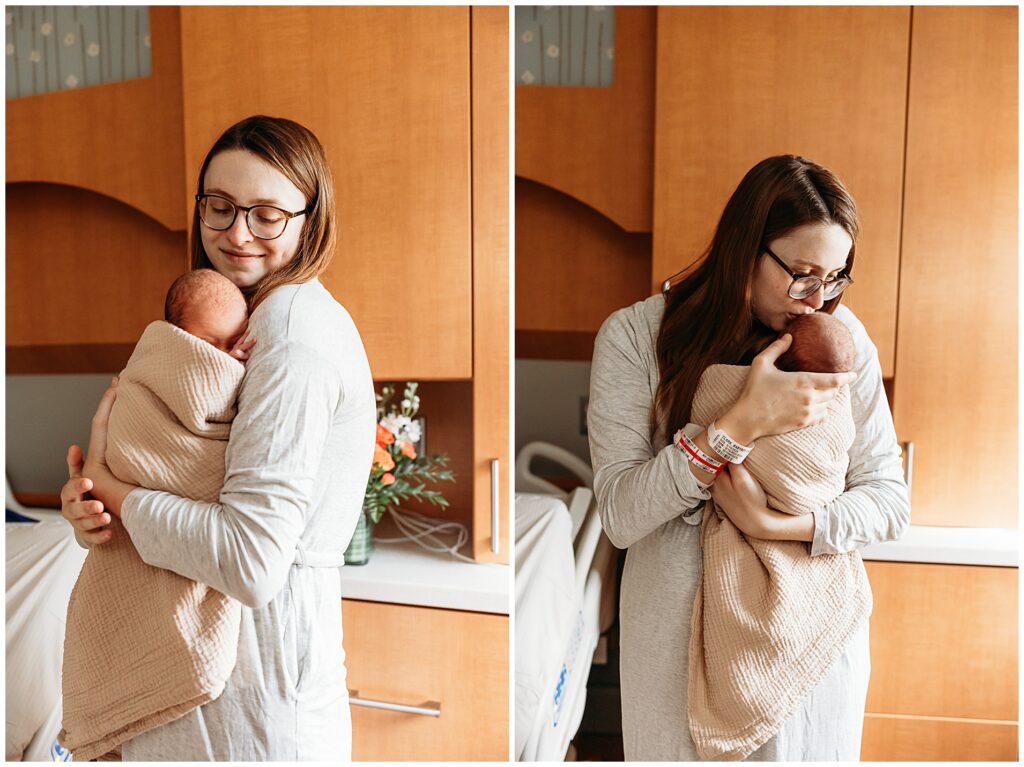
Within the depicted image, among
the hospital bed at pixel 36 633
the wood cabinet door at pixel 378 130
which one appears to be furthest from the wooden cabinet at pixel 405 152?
the hospital bed at pixel 36 633

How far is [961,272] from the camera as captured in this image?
57.6 inches

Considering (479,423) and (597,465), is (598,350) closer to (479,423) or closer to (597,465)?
(597,465)

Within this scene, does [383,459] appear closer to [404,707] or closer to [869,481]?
[404,707]

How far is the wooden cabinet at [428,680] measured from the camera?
4.37 ft

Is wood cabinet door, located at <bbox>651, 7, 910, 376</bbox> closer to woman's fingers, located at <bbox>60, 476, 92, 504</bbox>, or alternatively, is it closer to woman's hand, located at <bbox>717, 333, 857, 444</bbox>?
woman's hand, located at <bbox>717, 333, 857, 444</bbox>

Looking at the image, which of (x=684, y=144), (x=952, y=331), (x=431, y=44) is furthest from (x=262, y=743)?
(x=952, y=331)

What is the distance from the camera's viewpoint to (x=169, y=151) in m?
1.62

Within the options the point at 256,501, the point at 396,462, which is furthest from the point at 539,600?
the point at 256,501

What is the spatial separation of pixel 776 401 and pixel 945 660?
92 centimetres

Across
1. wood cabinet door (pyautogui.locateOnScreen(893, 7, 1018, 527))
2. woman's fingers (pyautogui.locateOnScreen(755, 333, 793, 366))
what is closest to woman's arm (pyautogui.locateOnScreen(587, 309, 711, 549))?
woman's fingers (pyautogui.locateOnScreen(755, 333, 793, 366))

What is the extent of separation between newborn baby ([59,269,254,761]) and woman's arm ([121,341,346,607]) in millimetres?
30

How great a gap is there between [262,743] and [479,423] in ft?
2.31

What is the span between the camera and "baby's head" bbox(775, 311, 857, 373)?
90 centimetres

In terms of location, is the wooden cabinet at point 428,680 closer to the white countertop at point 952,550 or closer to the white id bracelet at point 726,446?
the white id bracelet at point 726,446
